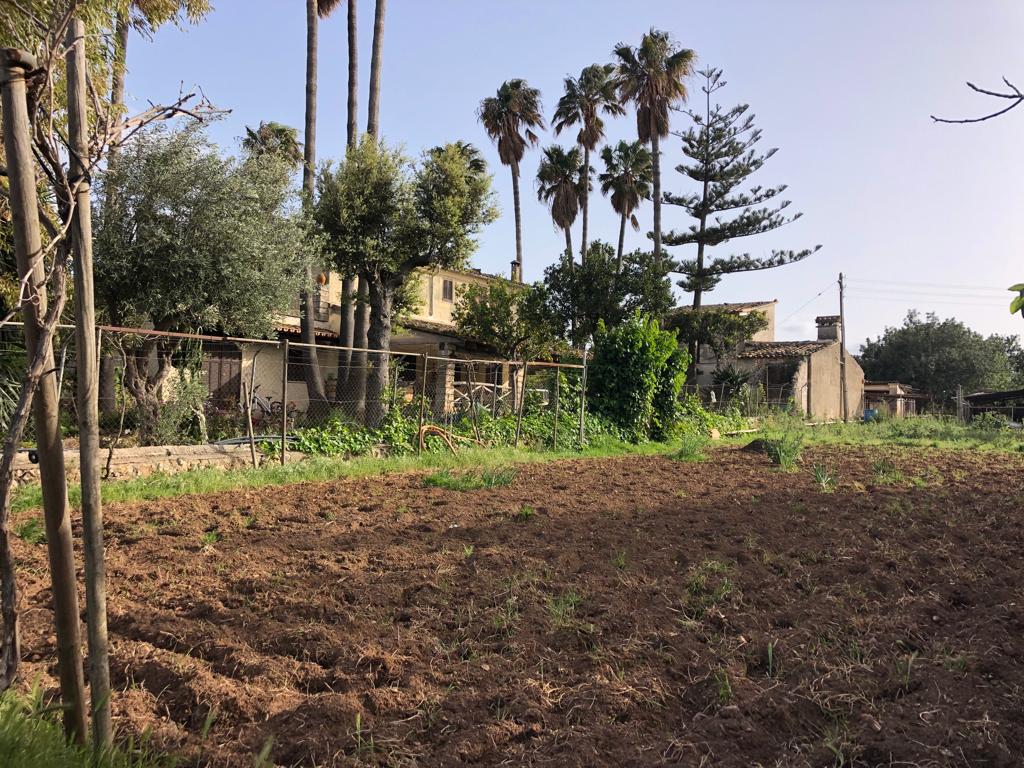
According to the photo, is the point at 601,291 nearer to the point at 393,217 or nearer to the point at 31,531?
the point at 393,217

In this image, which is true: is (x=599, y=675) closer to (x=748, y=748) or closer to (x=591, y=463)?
(x=748, y=748)

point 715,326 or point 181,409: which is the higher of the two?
point 715,326

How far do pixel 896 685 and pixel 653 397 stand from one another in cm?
1522

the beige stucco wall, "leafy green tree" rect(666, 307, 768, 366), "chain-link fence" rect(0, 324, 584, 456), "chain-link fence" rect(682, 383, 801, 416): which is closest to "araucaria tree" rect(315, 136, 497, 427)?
"chain-link fence" rect(0, 324, 584, 456)

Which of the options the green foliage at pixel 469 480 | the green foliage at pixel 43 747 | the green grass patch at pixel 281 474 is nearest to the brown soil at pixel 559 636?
the green foliage at pixel 43 747

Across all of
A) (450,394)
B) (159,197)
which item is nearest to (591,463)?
(450,394)

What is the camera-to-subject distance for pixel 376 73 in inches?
706

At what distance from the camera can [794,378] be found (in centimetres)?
3381

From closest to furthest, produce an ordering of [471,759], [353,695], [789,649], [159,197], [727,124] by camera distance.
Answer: [471,759]
[353,695]
[789,649]
[159,197]
[727,124]

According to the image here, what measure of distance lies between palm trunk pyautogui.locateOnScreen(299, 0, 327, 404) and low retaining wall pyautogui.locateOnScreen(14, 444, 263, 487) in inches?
219

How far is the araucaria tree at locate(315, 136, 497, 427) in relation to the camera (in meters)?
15.0

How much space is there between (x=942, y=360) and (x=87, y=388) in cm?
6061

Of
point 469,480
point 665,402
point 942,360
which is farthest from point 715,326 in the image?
point 942,360

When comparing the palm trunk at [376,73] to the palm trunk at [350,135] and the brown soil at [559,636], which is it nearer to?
the palm trunk at [350,135]
